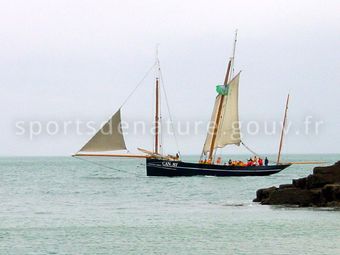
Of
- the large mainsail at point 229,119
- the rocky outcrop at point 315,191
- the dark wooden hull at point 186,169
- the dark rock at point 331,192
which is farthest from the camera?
the large mainsail at point 229,119

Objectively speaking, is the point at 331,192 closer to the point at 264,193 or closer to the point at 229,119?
the point at 264,193

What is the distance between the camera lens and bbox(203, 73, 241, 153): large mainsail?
265ft

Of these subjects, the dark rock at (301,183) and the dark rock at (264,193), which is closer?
the dark rock at (301,183)

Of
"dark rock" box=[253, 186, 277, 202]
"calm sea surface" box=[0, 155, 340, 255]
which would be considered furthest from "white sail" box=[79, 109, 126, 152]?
"dark rock" box=[253, 186, 277, 202]

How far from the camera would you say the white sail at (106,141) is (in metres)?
74.6

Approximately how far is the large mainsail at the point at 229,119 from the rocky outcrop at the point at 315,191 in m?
34.7

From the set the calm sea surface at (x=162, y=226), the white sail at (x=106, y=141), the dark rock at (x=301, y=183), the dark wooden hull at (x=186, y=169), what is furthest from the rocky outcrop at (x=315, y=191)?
the dark wooden hull at (x=186, y=169)

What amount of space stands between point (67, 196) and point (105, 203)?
794 cm

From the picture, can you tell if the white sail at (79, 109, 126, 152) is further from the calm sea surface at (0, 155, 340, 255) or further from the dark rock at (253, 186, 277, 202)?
the dark rock at (253, 186, 277, 202)

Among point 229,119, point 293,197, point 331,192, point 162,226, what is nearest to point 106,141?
point 229,119

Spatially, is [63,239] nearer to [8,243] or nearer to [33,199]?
[8,243]

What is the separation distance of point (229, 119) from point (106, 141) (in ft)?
40.4

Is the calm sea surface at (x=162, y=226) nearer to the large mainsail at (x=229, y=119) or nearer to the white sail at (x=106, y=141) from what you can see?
the white sail at (x=106, y=141)

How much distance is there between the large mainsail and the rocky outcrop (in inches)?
1364
